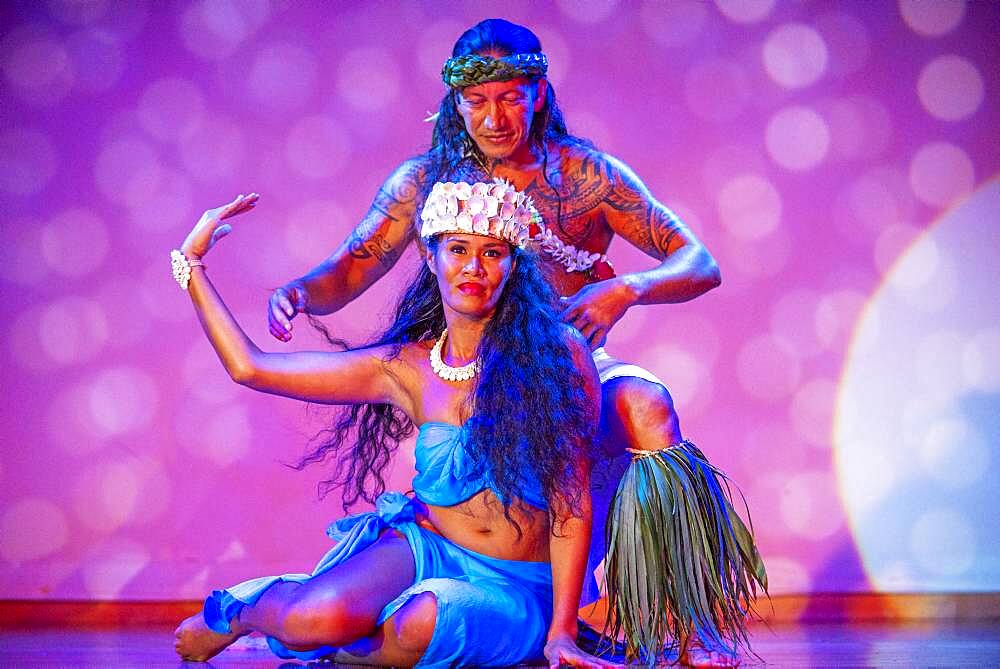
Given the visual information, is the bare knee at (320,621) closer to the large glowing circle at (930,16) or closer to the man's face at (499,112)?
the man's face at (499,112)

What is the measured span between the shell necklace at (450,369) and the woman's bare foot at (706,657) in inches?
27.5

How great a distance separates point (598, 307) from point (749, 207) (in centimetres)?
161

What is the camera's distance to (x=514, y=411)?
2475 millimetres

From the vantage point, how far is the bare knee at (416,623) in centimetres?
238

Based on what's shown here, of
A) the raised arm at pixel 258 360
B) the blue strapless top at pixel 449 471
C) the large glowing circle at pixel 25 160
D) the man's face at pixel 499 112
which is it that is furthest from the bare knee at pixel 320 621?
the large glowing circle at pixel 25 160

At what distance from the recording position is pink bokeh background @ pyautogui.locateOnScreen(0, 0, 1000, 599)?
4.00 metres

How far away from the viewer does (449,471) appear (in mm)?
2541

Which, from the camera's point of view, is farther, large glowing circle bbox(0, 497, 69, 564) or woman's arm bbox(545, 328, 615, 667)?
large glowing circle bbox(0, 497, 69, 564)

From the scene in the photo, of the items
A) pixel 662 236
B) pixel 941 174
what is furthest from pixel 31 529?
pixel 941 174

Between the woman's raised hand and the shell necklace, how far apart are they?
49cm

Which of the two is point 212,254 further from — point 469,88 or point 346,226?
point 469,88

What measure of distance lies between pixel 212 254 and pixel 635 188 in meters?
1.63

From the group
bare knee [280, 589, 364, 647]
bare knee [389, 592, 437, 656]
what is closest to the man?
bare knee [389, 592, 437, 656]

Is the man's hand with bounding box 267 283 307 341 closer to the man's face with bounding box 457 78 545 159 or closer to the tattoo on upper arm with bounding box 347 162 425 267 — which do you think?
the tattoo on upper arm with bounding box 347 162 425 267
